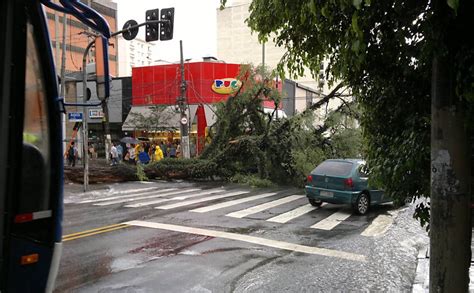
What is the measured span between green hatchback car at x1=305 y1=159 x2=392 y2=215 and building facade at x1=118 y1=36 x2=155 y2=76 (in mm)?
90754

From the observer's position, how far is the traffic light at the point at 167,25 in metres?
17.0

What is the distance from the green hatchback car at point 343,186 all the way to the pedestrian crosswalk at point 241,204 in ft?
1.36

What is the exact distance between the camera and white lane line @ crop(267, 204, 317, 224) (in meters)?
11.5

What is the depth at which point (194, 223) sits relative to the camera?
Answer: 1082cm

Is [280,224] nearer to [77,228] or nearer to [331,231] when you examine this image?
[331,231]

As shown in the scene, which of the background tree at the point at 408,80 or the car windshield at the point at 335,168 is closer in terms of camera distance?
the background tree at the point at 408,80

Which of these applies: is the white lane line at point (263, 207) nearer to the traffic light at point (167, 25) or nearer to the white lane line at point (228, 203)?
the white lane line at point (228, 203)

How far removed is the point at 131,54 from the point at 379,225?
340ft

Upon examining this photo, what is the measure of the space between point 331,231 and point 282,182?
9283mm

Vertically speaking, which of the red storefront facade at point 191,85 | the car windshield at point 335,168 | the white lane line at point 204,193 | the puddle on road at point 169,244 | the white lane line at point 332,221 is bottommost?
the white lane line at point 332,221

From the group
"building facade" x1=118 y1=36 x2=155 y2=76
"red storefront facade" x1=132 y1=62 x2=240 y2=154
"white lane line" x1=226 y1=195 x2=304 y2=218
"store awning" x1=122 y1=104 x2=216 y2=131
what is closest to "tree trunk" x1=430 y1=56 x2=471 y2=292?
"white lane line" x1=226 y1=195 x2=304 y2=218

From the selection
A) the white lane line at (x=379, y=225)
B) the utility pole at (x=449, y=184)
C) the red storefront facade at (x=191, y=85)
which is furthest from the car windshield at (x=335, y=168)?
the red storefront facade at (x=191, y=85)

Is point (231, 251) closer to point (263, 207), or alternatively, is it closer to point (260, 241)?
point (260, 241)

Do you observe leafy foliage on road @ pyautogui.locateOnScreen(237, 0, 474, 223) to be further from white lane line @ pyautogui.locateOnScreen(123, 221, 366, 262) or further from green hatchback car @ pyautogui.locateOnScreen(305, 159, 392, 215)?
green hatchback car @ pyautogui.locateOnScreen(305, 159, 392, 215)
